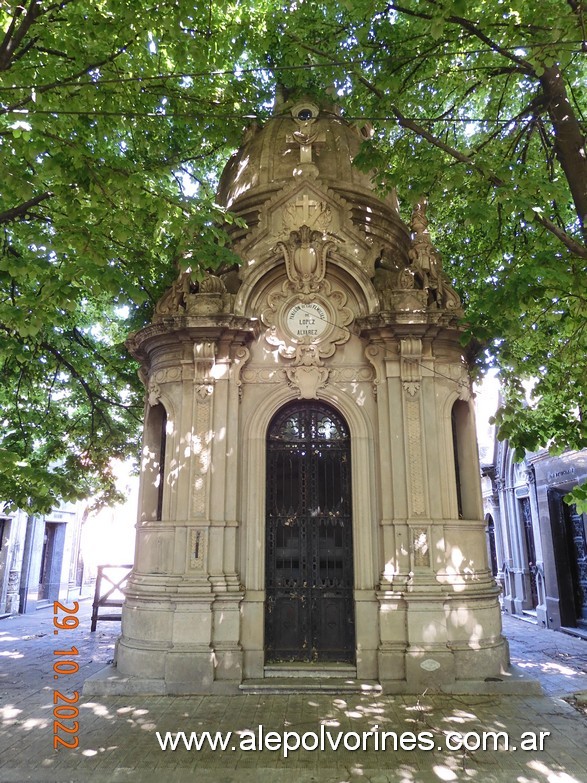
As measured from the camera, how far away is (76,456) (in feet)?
44.0

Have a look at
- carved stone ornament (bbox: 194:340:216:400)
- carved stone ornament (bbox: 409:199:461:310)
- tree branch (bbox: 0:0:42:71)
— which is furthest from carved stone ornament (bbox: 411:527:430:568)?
tree branch (bbox: 0:0:42:71)

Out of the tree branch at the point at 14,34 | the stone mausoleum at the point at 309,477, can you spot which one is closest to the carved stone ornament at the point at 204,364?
the stone mausoleum at the point at 309,477

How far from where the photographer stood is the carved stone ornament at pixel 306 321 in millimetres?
9734

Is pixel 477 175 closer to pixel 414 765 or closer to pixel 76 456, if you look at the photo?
pixel 414 765

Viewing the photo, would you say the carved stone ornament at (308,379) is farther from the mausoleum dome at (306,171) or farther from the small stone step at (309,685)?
the small stone step at (309,685)

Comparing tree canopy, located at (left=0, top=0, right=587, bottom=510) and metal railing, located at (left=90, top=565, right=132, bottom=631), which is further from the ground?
tree canopy, located at (left=0, top=0, right=587, bottom=510)

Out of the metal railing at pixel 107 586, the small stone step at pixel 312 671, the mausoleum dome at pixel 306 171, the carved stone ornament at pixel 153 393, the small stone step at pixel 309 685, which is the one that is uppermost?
the mausoleum dome at pixel 306 171

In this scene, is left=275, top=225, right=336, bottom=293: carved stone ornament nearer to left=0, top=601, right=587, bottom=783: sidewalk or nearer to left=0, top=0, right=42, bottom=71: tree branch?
left=0, top=0, right=42, bottom=71: tree branch

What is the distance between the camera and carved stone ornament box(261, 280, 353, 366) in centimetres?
973

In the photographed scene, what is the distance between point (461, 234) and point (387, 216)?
2.54 meters

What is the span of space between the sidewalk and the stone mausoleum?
2.02 ft

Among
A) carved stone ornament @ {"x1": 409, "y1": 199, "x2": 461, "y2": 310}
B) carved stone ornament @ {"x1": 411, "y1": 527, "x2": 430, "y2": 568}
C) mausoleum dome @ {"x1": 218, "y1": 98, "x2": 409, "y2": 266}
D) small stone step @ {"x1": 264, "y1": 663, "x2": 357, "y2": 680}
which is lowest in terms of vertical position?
small stone step @ {"x1": 264, "y1": 663, "x2": 357, "y2": 680}
